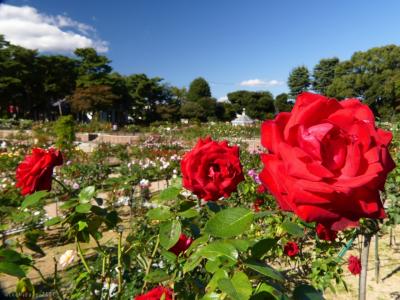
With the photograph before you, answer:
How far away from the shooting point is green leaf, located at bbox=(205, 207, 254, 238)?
469mm

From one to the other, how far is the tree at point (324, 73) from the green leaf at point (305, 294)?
171 feet

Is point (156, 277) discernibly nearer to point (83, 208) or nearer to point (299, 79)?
point (83, 208)

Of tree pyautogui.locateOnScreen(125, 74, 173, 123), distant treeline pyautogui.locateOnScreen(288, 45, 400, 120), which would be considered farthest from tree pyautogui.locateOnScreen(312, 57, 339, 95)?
tree pyautogui.locateOnScreen(125, 74, 173, 123)

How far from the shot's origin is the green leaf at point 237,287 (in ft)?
1.50

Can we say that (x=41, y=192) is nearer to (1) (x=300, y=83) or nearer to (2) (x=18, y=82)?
(2) (x=18, y=82)

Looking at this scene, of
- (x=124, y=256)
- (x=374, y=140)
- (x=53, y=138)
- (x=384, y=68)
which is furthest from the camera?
(x=384, y=68)

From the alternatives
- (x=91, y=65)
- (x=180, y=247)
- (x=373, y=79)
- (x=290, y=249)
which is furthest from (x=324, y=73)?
(x=180, y=247)

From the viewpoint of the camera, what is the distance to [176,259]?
85cm

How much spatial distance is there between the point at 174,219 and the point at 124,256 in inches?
13.4

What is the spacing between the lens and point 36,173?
833mm

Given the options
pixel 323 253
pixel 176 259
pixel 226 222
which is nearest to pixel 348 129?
pixel 226 222

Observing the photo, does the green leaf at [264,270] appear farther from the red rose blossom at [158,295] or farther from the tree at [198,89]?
the tree at [198,89]

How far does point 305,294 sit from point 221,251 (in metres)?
0.15

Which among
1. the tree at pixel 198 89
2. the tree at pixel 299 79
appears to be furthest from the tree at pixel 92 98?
the tree at pixel 299 79
